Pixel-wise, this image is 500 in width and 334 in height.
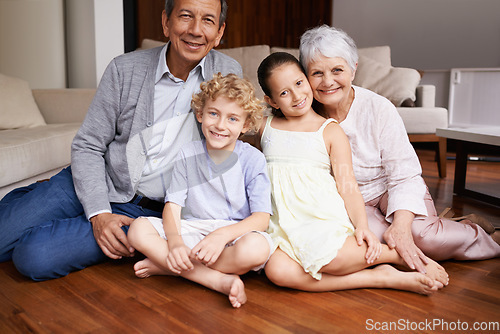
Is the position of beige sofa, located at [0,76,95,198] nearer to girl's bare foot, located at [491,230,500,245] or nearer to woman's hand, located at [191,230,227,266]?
woman's hand, located at [191,230,227,266]

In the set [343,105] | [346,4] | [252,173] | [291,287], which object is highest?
[346,4]

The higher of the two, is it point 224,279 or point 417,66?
point 417,66

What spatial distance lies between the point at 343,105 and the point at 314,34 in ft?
0.86

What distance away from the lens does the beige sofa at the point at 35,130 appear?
1952 millimetres

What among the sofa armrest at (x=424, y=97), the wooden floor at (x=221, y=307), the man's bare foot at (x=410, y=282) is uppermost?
the sofa armrest at (x=424, y=97)

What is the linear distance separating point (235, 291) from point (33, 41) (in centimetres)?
347

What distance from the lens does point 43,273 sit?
4.35 feet

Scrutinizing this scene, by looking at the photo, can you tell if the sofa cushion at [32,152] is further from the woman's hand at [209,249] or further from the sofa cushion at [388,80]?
the sofa cushion at [388,80]

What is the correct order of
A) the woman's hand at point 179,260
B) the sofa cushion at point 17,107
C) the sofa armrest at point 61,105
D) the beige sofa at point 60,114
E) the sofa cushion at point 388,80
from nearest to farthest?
1. the woman's hand at point 179,260
2. the beige sofa at point 60,114
3. the sofa cushion at point 17,107
4. the sofa armrest at point 61,105
5. the sofa cushion at point 388,80

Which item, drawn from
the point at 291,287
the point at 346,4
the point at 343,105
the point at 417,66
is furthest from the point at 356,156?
the point at 346,4

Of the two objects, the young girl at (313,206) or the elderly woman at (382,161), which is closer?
the young girl at (313,206)

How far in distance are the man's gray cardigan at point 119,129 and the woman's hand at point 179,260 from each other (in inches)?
14.4

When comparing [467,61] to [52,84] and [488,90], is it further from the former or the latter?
[52,84]

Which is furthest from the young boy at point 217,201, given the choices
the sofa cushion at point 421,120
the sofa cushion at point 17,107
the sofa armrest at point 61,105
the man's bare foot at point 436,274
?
the sofa cushion at point 421,120
